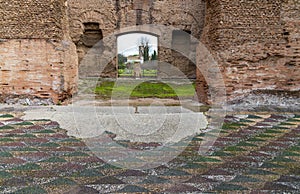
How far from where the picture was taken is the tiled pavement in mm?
1992

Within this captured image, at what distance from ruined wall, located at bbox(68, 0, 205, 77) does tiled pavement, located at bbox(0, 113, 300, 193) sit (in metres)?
9.19

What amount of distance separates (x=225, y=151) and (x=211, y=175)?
67 cm

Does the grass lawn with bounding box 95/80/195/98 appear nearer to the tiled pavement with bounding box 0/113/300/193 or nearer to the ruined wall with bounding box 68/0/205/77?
the ruined wall with bounding box 68/0/205/77

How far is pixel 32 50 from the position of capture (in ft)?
17.7

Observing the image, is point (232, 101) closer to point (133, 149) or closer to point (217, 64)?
point (217, 64)

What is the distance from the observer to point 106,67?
40.3 ft

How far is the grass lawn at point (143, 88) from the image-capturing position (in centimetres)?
936

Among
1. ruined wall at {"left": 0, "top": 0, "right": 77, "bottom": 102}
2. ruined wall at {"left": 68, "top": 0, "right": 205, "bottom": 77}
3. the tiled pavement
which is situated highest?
ruined wall at {"left": 68, "top": 0, "right": 205, "bottom": 77}

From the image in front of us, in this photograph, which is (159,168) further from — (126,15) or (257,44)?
(126,15)

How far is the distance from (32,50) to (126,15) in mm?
7205

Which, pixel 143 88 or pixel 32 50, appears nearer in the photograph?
pixel 32 50

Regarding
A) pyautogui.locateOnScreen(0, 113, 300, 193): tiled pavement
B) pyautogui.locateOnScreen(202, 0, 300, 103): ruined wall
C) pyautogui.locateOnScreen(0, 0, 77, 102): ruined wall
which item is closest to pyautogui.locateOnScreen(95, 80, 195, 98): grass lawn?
pyautogui.locateOnScreen(0, 0, 77, 102): ruined wall

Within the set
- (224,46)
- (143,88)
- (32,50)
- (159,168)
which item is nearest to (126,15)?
(143,88)

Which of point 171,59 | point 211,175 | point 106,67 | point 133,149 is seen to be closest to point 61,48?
point 133,149
